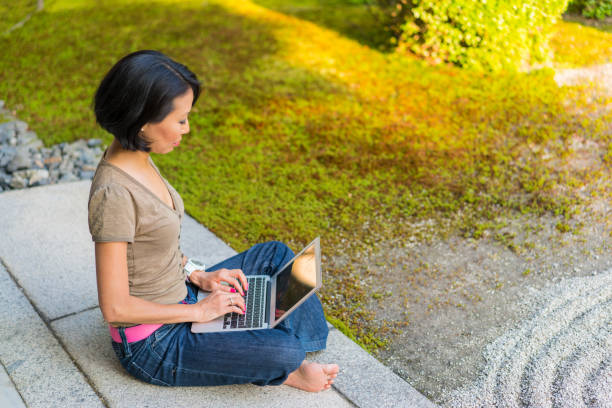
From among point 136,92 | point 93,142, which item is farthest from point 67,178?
point 136,92

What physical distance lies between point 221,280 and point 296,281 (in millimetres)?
348

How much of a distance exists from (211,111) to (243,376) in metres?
4.29

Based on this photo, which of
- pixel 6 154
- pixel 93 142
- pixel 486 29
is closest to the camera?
pixel 6 154

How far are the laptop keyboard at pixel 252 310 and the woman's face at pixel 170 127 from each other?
2.57 feet

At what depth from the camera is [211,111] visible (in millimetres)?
6164

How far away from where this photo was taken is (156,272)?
2.23m

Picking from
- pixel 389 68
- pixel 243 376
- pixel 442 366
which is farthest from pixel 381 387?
pixel 389 68

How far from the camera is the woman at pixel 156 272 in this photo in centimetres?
194

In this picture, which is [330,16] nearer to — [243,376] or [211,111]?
[211,111]

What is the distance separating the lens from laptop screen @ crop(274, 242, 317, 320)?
7.84 ft

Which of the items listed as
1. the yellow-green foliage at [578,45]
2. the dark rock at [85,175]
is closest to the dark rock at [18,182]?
the dark rock at [85,175]

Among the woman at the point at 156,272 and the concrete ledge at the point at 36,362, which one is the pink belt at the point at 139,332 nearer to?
the woman at the point at 156,272

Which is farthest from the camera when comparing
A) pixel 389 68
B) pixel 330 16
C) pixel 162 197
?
pixel 330 16

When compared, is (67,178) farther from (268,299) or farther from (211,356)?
(211,356)
